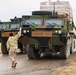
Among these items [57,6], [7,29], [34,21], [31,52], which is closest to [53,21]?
[34,21]

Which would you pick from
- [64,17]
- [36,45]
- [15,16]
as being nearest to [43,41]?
[36,45]

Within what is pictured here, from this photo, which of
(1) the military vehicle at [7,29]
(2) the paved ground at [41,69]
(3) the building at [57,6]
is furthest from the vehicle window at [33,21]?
(3) the building at [57,6]

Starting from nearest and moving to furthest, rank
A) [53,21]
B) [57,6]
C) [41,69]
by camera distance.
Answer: [41,69], [53,21], [57,6]

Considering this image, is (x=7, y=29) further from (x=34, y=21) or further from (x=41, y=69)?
(x=41, y=69)

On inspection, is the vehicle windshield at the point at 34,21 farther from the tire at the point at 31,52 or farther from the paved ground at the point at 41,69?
the paved ground at the point at 41,69

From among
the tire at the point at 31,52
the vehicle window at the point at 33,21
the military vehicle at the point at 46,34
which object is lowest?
the tire at the point at 31,52

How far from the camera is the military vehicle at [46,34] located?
1652 centimetres

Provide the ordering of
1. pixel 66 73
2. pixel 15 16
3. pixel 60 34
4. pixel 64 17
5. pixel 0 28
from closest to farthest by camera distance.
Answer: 1. pixel 66 73
2. pixel 60 34
3. pixel 64 17
4. pixel 0 28
5. pixel 15 16

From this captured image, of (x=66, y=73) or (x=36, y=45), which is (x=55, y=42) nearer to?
(x=36, y=45)

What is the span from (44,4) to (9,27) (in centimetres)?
432

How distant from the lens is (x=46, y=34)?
1656cm

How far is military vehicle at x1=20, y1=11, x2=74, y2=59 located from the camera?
16516 mm

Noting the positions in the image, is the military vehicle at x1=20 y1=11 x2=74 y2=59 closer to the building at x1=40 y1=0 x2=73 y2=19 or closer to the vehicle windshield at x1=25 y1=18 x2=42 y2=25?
the vehicle windshield at x1=25 y1=18 x2=42 y2=25

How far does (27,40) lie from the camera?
17.0 m
